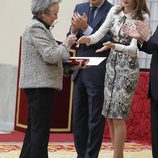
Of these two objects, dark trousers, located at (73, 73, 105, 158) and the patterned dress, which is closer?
the patterned dress

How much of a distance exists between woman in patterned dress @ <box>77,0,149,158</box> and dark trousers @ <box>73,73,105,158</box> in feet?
0.60

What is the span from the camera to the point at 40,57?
13.2 ft

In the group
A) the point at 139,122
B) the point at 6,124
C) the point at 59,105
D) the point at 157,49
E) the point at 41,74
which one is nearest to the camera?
the point at 157,49

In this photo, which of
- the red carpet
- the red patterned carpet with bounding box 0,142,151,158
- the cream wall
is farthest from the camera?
the cream wall

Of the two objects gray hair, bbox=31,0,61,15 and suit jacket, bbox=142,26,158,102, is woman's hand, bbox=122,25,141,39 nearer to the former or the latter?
suit jacket, bbox=142,26,158,102

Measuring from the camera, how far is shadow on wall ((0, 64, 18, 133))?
26.8 feet

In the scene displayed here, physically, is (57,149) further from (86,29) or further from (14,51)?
(14,51)

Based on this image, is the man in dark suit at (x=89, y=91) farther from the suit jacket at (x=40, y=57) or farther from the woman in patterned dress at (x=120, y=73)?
the suit jacket at (x=40, y=57)

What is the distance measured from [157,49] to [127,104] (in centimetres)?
90

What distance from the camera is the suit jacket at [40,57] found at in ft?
13.0

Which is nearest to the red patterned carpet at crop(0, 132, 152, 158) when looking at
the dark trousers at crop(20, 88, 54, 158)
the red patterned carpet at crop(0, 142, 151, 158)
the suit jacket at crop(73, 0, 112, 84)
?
the red patterned carpet at crop(0, 142, 151, 158)

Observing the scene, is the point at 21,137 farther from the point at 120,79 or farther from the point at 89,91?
the point at 120,79

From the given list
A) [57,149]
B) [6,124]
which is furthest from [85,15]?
[6,124]

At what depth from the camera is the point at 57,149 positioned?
6109 millimetres
